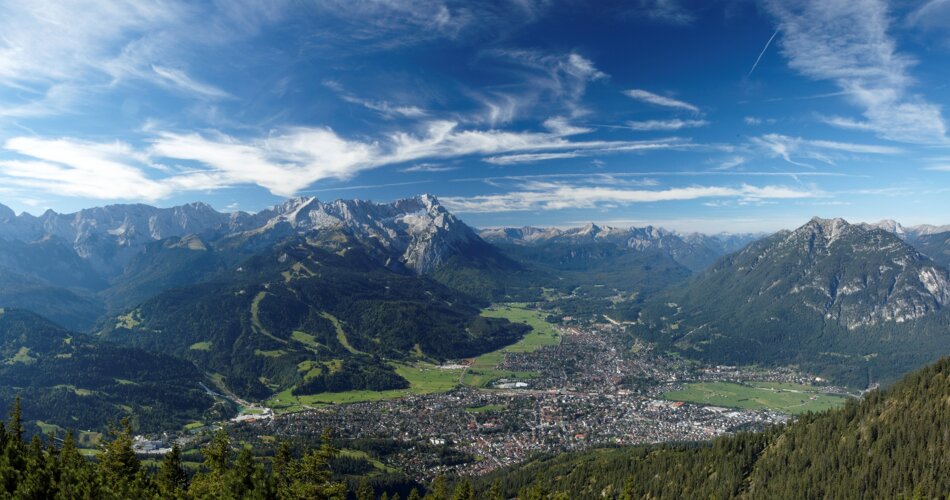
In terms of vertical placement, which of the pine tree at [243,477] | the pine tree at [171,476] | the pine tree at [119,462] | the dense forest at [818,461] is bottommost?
the dense forest at [818,461]

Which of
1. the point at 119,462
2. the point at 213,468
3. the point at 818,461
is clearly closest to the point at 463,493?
the point at 213,468

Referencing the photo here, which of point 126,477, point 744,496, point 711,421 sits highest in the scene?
point 126,477

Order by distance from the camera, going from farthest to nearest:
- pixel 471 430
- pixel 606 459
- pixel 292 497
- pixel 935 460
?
pixel 471 430
pixel 606 459
pixel 935 460
pixel 292 497

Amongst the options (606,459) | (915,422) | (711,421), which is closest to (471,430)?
(606,459)

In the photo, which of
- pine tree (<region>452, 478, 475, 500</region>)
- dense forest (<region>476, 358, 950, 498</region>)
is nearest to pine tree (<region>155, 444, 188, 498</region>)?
pine tree (<region>452, 478, 475, 500</region>)

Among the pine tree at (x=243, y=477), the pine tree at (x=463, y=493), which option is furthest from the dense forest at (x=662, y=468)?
the pine tree at (x=463, y=493)

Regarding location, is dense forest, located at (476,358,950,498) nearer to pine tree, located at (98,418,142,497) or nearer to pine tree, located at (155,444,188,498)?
pine tree, located at (155,444,188,498)

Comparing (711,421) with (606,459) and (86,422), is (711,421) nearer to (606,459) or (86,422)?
(606,459)

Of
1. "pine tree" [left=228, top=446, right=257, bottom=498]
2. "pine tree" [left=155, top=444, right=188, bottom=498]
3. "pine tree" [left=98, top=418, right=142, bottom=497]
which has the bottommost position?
"pine tree" [left=155, top=444, right=188, bottom=498]

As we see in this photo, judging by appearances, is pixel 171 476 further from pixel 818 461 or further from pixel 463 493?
pixel 818 461

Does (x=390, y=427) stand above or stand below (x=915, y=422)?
below

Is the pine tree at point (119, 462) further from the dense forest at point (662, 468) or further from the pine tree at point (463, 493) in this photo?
the pine tree at point (463, 493)
